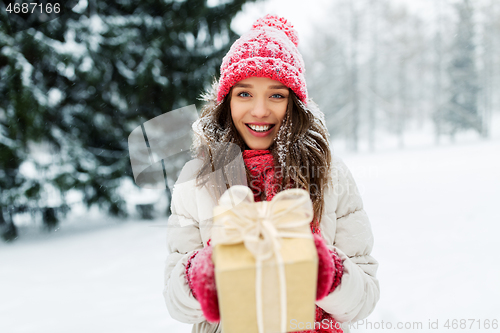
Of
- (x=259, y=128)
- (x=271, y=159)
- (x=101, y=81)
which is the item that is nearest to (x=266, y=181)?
(x=271, y=159)

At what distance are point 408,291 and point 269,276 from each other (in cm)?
260

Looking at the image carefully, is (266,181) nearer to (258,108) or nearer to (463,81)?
(258,108)

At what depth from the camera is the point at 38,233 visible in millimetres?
4414

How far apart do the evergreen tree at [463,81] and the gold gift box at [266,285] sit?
56.8ft

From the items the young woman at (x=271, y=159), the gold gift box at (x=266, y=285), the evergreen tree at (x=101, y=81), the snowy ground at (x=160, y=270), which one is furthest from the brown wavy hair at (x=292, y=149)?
the evergreen tree at (x=101, y=81)

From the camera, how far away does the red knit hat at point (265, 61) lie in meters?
1.13

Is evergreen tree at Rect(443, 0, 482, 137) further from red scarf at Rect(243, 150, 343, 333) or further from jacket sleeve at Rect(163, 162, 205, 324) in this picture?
jacket sleeve at Rect(163, 162, 205, 324)

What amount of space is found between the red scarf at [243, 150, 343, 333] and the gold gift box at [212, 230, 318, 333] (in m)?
0.47

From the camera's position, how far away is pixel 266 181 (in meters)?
1.18

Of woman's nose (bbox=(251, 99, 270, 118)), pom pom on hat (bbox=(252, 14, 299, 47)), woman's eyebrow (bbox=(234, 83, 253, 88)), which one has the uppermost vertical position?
pom pom on hat (bbox=(252, 14, 299, 47))

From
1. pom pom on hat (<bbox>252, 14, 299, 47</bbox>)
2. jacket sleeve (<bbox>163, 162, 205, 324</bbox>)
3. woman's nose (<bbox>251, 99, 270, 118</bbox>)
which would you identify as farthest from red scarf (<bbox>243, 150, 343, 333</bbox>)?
pom pom on hat (<bbox>252, 14, 299, 47</bbox>)

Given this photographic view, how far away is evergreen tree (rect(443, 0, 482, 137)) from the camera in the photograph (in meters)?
13.7

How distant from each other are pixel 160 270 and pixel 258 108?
9.22 ft

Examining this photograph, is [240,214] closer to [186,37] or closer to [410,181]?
[186,37]
